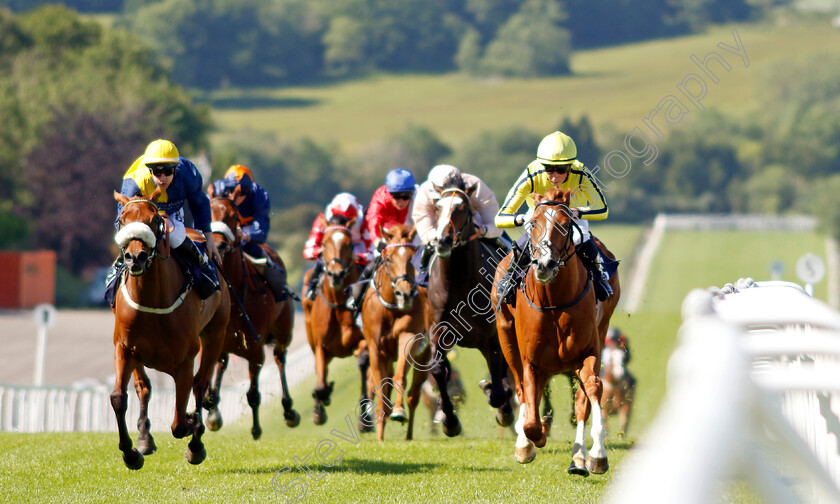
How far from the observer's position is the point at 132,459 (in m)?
7.53

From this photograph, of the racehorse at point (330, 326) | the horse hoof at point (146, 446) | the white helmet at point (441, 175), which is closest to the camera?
the horse hoof at point (146, 446)

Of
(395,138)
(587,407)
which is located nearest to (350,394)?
(587,407)

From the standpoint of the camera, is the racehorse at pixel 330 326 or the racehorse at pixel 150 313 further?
the racehorse at pixel 330 326

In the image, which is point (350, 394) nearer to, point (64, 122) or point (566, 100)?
point (64, 122)

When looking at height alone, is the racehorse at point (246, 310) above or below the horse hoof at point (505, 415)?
above

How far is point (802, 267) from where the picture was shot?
15766mm

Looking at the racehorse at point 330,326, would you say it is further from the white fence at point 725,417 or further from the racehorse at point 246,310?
the white fence at point 725,417

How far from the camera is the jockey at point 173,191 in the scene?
7.92 m

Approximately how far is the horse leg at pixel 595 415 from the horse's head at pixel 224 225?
369cm

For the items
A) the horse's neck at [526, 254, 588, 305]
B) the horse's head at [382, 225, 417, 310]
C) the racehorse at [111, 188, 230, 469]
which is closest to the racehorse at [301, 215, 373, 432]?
the horse's head at [382, 225, 417, 310]

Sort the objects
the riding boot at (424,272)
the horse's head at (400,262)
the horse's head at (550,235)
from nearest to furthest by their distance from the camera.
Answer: the horse's head at (550,235)
the riding boot at (424,272)
the horse's head at (400,262)

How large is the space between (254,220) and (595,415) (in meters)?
4.91

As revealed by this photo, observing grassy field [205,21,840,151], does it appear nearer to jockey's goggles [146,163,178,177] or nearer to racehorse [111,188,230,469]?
jockey's goggles [146,163,178,177]

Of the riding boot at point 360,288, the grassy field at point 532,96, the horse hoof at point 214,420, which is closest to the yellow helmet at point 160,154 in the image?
the riding boot at point 360,288
